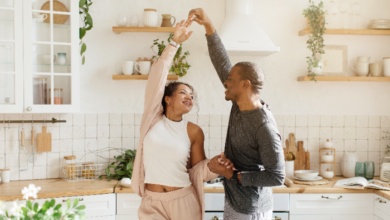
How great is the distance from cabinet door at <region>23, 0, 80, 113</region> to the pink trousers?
43.7 inches

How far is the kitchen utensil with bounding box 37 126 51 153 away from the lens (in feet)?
9.15

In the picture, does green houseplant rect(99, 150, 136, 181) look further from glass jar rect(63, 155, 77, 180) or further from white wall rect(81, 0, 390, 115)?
white wall rect(81, 0, 390, 115)

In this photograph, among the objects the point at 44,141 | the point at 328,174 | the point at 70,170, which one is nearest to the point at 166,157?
the point at 70,170

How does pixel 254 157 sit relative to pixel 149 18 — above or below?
below

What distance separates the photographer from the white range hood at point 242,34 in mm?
2477

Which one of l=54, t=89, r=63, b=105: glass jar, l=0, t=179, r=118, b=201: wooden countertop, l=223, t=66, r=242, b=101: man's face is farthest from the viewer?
l=54, t=89, r=63, b=105: glass jar

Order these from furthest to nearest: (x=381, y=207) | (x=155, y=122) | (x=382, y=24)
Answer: (x=382, y=24) < (x=381, y=207) < (x=155, y=122)

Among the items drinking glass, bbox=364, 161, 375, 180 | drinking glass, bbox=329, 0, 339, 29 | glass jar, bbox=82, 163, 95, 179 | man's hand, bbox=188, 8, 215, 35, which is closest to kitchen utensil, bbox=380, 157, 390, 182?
drinking glass, bbox=364, 161, 375, 180

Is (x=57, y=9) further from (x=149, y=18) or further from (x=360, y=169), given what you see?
(x=360, y=169)

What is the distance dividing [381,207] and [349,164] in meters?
0.51

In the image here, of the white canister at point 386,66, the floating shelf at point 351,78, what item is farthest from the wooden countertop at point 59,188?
the white canister at point 386,66

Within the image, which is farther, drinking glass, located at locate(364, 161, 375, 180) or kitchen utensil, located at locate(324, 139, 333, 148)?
kitchen utensil, located at locate(324, 139, 333, 148)

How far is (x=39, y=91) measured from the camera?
2531mm

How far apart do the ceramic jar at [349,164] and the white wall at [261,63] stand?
1.31 ft
